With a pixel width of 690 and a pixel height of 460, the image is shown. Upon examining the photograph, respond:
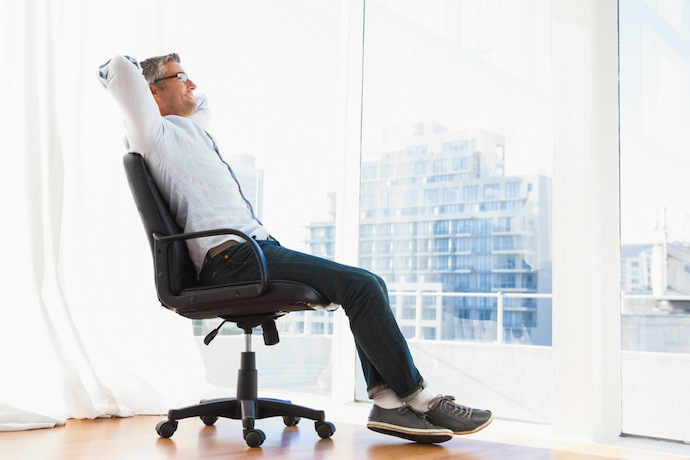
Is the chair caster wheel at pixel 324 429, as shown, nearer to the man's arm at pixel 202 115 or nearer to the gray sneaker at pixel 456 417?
the gray sneaker at pixel 456 417

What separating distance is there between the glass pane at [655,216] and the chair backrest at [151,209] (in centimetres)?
150

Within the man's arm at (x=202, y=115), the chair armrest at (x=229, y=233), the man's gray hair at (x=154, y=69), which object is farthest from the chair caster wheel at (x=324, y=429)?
the man's gray hair at (x=154, y=69)

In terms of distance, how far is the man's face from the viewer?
2.46 m

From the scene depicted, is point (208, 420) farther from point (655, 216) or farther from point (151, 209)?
point (655, 216)

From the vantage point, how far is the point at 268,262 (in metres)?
2.11

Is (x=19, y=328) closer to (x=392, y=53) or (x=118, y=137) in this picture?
(x=118, y=137)

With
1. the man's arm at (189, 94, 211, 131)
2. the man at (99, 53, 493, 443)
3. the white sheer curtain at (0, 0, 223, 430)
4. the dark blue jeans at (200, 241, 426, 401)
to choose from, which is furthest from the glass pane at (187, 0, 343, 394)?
the dark blue jeans at (200, 241, 426, 401)

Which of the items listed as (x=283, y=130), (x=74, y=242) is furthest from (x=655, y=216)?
(x=74, y=242)

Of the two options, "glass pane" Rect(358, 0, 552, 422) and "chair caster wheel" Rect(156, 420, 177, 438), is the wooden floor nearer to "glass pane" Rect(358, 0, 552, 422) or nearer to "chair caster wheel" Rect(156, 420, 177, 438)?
"chair caster wheel" Rect(156, 420, 177, 438)

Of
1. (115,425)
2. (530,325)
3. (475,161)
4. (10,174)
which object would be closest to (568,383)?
(530,325)

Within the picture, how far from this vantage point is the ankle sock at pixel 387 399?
2104mm

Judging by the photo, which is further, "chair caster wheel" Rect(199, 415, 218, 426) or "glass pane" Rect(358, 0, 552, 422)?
"glass pane" Rect(358, 0, 552, 422)

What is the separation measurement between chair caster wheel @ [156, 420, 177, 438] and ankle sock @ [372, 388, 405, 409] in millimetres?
631

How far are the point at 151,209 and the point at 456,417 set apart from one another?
1071mm
